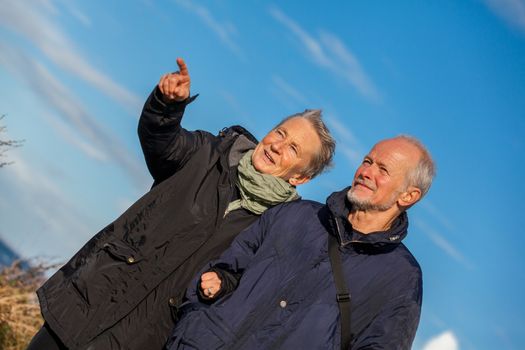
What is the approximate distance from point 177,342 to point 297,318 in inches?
24.8

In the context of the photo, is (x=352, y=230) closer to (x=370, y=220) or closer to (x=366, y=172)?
(x=370, y=220)

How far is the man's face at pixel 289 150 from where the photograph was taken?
15.3 feet

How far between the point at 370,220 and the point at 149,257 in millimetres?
1280

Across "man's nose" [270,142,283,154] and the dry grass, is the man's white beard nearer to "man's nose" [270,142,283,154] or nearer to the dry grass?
"man's nose" [270,142,283,154]

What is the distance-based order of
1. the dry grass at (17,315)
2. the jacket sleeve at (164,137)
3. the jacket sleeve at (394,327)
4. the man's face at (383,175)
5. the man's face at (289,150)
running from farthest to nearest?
the dry grass at (17,315), the man's face at (289,150), the jacket sleeve at (164,137), the man's face at (383,175), the jacket sleeve at (394,327)

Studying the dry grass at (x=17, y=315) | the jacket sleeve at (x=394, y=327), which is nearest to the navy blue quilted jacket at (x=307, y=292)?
the jacket sleeve at (x=394, y=327)

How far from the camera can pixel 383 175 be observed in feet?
14.1

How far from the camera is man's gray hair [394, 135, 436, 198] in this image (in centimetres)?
437

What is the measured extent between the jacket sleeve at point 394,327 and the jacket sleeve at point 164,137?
147cm

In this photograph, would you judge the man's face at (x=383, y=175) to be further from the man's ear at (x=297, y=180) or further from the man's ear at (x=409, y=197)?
the man's ear at (x=297, y=180)

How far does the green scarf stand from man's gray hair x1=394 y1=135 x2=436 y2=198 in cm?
73

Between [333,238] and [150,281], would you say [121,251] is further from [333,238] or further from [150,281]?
[333,238]

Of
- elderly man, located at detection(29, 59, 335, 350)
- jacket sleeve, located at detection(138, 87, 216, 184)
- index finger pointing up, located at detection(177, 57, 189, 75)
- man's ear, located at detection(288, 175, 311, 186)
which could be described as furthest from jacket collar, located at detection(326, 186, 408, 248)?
index finger pointing up, located at detection(177, 57, 189, 75)

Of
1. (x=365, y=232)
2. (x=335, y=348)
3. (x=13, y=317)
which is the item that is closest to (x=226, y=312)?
(x=335, y=348)
